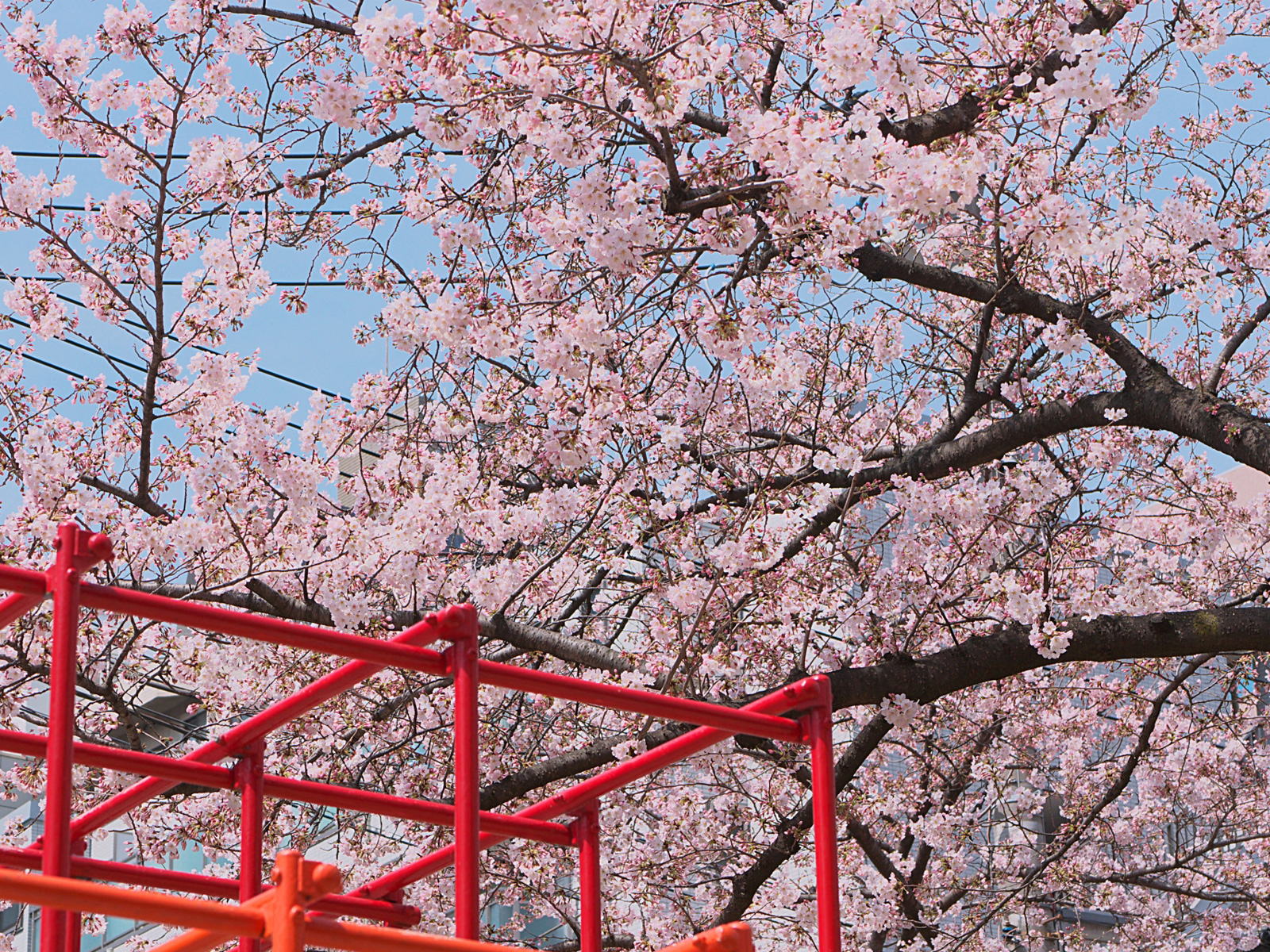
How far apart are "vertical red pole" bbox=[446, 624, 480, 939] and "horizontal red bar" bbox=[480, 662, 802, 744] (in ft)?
0.70

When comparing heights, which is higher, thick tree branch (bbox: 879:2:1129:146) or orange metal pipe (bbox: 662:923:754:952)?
thick tree branch (bbox: 879:2:1129:146)

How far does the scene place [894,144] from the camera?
539cm

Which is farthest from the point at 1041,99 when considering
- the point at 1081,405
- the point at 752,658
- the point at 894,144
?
the point at 752,658

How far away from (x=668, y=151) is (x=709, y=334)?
3.27 ft

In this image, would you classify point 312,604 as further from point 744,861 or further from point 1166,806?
point 1166,806

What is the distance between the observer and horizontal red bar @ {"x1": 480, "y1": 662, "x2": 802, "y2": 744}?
3.02m

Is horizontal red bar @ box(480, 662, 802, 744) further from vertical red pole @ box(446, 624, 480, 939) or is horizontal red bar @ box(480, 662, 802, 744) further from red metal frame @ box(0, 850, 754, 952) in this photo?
red metal frame @ box(0, 850, 754, 952)

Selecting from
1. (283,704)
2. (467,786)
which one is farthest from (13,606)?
(467,786)

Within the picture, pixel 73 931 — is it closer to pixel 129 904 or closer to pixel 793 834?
pixel 129 904

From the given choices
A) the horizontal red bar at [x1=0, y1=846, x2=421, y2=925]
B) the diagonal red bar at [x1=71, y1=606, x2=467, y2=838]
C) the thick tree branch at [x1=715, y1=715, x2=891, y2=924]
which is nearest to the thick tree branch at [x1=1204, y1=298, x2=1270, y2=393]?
the thick tree branch at [x1=715, y1=715, x2=891, y2=924]

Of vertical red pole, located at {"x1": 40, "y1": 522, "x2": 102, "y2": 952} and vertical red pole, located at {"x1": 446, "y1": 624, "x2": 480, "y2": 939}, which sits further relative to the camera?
vertical red pole, located at {"x1": 446, "y1": 624, "x2": 480, "y2": 939}

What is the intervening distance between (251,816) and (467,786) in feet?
2.94

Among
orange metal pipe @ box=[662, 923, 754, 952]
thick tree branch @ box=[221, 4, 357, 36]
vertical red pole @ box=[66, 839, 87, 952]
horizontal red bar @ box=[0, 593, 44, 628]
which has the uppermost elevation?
thick tree branch @ box=[221, 4, 357, 36]

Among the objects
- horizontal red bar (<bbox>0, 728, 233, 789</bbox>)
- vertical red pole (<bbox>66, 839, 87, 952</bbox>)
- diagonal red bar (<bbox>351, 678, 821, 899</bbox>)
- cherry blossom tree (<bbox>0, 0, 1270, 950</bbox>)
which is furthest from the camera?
cherry blossom tree (<bbox>0, 0, 1270, 950</bbox>)
